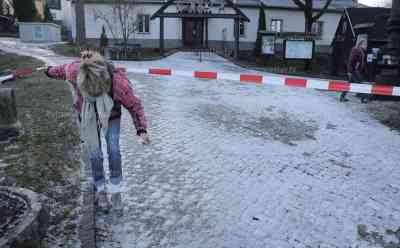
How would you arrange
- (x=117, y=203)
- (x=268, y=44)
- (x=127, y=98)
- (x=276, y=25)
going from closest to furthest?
(x=127, y=98) < (x=117, y=203) < (x=268, y=44) < (x=276, y=25)

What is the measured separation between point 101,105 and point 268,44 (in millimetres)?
20299

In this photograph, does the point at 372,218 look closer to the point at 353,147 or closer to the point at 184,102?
the point at 353,147

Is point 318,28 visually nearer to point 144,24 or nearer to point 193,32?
point 193,32

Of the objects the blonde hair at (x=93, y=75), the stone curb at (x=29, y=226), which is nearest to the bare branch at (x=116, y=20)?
the blonde hair at (x=93, y=75)

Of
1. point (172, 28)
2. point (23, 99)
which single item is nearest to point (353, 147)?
point (23, 99)

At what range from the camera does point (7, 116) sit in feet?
19.7

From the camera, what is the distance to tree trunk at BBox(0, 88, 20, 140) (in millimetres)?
5984

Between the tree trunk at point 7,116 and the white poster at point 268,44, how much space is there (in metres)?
18.5

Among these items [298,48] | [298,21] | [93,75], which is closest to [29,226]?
[93,75]

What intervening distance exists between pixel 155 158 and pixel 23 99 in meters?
4.94

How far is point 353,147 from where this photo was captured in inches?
283

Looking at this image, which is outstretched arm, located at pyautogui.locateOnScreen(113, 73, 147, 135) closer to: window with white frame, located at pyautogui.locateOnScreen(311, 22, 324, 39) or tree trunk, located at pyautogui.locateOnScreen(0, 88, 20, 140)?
tree trunk, located at pyautogui.locateOnScreen(0, 88, 20, 140)

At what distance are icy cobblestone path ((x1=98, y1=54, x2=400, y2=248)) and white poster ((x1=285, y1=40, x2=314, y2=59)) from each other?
11138mm

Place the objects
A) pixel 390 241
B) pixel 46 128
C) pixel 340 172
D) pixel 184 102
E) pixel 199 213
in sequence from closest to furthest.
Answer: pixel 390 241 → pixel 199 213 → pixel 340 172 → pixel 46 128 → pixel 184 102
